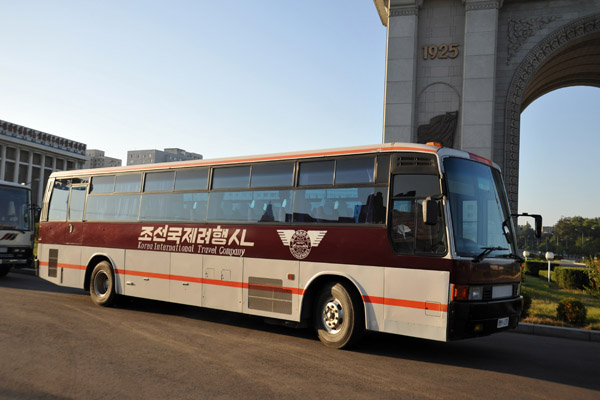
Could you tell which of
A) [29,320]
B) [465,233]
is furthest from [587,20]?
[29,320]

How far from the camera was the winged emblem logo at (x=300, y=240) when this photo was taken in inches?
320

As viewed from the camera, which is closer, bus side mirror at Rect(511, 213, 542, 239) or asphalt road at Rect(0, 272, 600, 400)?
asphalt road at Rect(0, 272, 600, 400)

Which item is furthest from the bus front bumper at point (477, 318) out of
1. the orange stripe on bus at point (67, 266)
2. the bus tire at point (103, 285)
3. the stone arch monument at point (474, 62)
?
the stone arch monument at point (474, 62)

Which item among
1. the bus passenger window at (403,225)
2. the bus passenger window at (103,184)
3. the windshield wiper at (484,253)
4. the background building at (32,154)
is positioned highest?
the background building at (32,154)

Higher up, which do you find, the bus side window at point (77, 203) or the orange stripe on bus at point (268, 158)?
the orange stripe on bus at point (268, 158)

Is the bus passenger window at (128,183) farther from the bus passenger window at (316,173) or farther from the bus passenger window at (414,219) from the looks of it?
the bus passenger window at (414,219)

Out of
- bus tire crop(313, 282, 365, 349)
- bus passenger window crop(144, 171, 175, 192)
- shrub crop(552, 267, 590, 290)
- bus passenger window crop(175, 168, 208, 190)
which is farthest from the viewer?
shrub crop(552, 267, 590, 290)

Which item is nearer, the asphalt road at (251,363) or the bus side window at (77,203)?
the asphalt road at (251,363)

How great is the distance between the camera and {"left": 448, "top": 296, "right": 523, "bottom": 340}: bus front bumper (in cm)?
660

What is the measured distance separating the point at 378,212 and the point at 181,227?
441cm

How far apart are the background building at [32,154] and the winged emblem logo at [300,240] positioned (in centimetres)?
10096

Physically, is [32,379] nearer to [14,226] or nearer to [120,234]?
[120,234]

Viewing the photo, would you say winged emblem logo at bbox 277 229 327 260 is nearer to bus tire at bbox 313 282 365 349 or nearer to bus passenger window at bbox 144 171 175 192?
bus tire at bbox 313 282 365 349

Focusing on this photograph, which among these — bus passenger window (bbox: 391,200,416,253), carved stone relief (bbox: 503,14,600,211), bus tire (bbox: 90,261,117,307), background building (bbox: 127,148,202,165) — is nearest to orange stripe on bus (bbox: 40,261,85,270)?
bus tire (bbox: 90,261,117,307)
